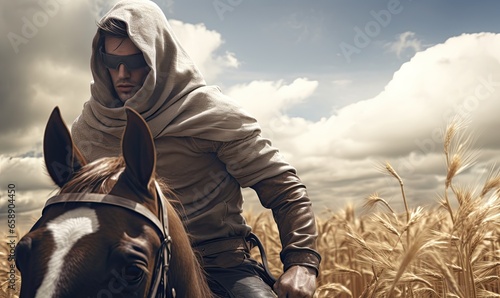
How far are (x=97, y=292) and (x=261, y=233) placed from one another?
5.32 m

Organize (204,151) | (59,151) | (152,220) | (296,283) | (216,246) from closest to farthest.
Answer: (152,220), (59,151), (296,283), (216,246), (204,151)

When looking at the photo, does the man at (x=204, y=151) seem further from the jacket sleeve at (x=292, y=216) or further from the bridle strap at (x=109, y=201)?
the bridle strap at (x=109, y=201)

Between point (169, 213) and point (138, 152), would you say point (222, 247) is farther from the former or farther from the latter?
point (138, 152)

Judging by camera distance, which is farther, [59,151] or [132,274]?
[59,151]

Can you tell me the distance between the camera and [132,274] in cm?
148

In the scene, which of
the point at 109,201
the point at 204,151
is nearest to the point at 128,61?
the point at 204,151

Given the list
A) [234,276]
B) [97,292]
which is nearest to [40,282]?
[97,292]

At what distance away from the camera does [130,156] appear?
160 cm

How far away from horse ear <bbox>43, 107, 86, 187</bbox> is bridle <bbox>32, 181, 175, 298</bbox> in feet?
0.43

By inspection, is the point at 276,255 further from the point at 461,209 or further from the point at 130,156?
the point at 130,156

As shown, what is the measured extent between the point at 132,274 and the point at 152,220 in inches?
6.5

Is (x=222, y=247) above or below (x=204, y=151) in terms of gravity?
below

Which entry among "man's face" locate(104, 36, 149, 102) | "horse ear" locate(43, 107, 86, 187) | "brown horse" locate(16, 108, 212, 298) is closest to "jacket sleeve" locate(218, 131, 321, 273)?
"man's face" locate(104, 36, 149, 102)

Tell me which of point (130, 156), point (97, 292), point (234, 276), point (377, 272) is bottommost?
point (377, 272)
